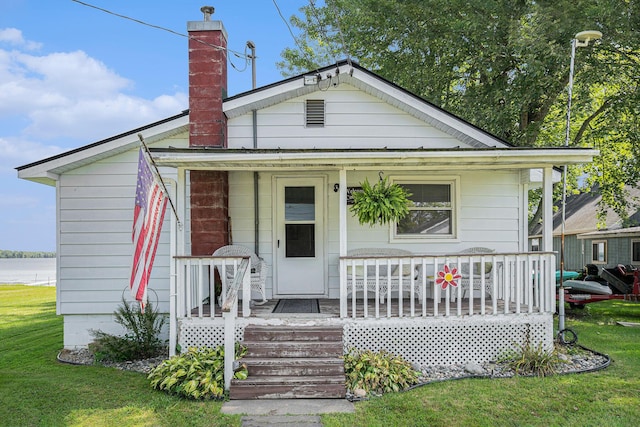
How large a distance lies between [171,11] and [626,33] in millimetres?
9983

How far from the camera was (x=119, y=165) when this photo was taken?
312 inches

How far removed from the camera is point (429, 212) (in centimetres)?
831

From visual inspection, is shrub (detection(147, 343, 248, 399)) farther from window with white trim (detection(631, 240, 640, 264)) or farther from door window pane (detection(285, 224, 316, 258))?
window with white trim (detection(631, 240, 640, 264))

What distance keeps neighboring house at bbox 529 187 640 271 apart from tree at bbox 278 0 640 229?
350 centimetres

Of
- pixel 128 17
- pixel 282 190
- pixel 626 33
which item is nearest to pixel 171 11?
pixel 128 17

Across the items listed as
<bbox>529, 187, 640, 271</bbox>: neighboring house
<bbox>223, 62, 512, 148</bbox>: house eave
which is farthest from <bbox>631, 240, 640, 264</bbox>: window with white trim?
<bbox>223, 62, 512, 148</bbox>: house eave

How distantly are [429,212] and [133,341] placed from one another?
531 centimetres

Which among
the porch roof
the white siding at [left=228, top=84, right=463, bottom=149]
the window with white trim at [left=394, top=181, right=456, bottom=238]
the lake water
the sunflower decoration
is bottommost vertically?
the lake water

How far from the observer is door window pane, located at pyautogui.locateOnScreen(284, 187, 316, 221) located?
8156mm

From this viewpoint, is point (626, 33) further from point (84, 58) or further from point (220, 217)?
point (84, 58)

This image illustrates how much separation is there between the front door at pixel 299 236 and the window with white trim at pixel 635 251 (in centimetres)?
1687

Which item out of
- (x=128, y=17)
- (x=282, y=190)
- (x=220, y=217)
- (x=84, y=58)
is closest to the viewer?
(x=128, y=17)

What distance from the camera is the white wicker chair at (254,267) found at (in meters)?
7.29

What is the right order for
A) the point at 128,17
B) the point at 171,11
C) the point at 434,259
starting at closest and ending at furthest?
the point at 434,259, the point at 128,17, the point at 171,11
